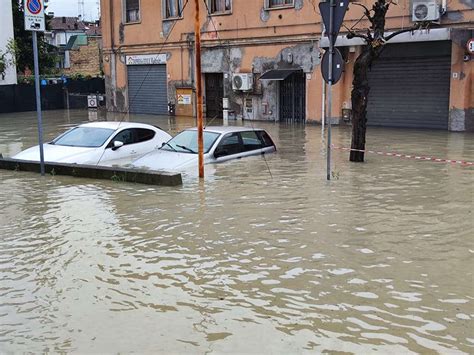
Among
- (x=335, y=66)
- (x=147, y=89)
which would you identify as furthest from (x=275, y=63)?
(x=335, y=66)

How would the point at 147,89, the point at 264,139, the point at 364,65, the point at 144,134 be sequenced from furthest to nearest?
the point at 147,89 < the point at 264,139 < the point at 144,134 < the point at 364,65

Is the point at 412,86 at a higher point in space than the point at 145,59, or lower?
lower

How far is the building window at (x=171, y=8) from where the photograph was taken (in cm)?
2725

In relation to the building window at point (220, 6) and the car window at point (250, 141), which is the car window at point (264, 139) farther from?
the building window at point (220, 6)

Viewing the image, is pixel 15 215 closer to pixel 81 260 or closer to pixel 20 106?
pixel 81 260

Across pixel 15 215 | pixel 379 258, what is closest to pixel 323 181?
pixel 379 258

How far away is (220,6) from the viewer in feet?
84.2

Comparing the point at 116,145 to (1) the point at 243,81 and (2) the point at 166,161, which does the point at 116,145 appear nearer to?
(2) the point at 166,161

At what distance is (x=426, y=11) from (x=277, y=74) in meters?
6.47

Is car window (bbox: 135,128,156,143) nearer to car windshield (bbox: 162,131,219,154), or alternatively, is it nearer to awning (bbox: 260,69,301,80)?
car windshield (bbox: 162,131,219,154)

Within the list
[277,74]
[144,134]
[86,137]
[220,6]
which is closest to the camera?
[86,137]

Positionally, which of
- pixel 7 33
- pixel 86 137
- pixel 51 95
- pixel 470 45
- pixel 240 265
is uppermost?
pixel 7 33

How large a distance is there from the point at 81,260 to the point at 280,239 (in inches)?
89.4

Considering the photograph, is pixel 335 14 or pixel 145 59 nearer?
pixel 335 14
